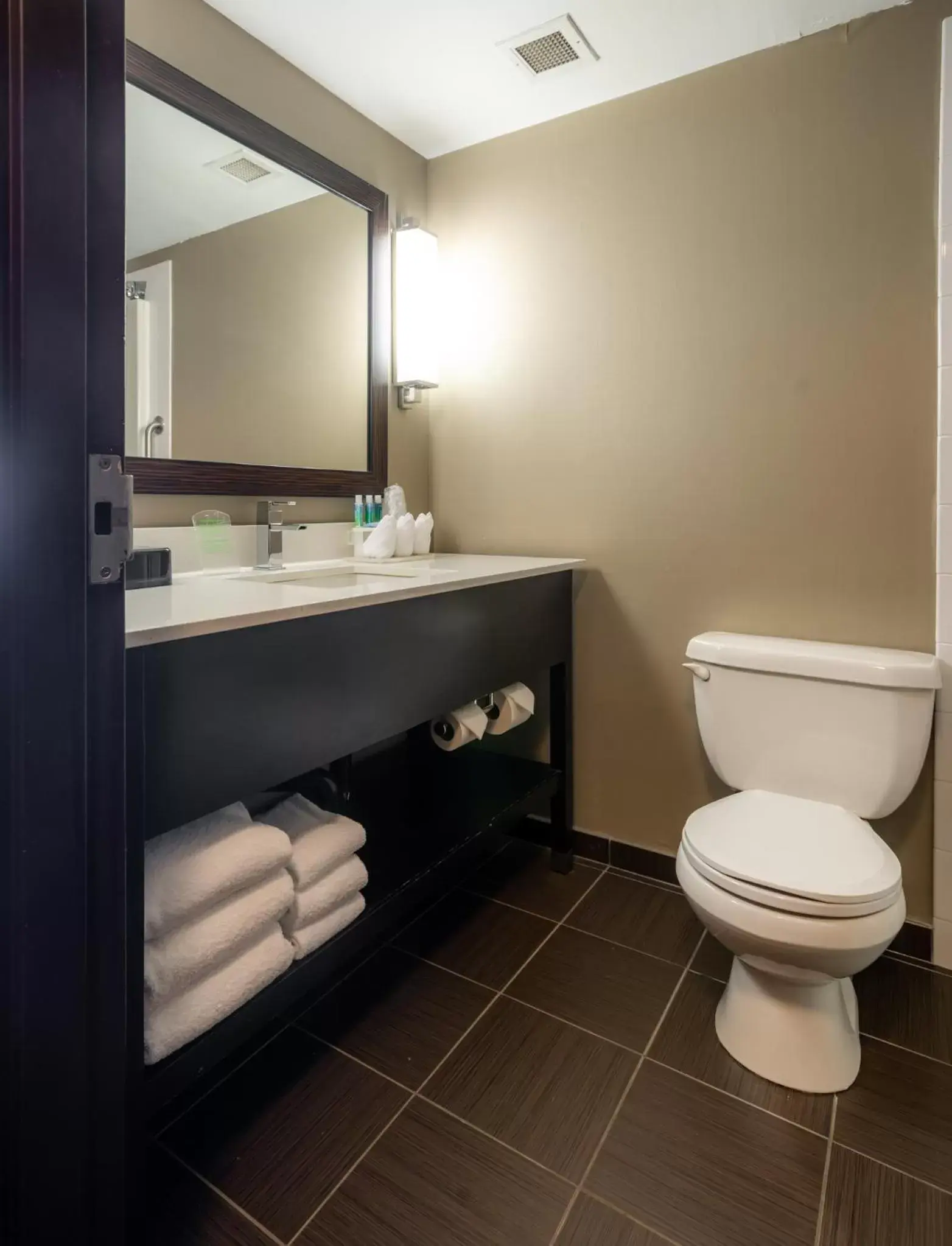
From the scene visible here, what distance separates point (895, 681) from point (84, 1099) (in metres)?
1.54

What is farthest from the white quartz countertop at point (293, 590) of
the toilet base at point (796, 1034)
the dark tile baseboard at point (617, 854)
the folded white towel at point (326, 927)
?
the toilet base at point (796, 1034)

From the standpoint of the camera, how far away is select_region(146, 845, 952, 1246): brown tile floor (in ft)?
3.48

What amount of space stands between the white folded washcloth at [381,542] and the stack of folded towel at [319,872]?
80 centimetres

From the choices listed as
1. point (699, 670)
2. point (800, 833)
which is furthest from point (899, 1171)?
point (699, 670)

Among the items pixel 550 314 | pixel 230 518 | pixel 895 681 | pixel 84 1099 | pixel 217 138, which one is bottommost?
pixel 84 1099

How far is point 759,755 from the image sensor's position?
1692 millimetres

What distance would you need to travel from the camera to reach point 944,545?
1.59 m

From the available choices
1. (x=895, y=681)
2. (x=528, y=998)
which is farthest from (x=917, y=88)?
(x=528, y=998)

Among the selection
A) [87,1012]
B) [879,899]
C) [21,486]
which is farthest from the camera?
[879,899]

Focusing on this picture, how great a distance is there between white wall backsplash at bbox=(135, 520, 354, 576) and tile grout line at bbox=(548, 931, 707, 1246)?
1318 mm

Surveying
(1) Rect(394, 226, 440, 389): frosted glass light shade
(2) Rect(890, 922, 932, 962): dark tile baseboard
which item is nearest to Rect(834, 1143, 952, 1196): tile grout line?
(2) Rect(890, 922, 932, 962): dark tile baseboard

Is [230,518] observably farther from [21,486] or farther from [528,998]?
[528,998]

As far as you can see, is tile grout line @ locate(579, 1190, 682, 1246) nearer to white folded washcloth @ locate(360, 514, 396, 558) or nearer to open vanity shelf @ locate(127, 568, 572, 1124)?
open vanity shelf @ locate(127, 568, 572, 1124)

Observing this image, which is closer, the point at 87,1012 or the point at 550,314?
the point at 87,1012
